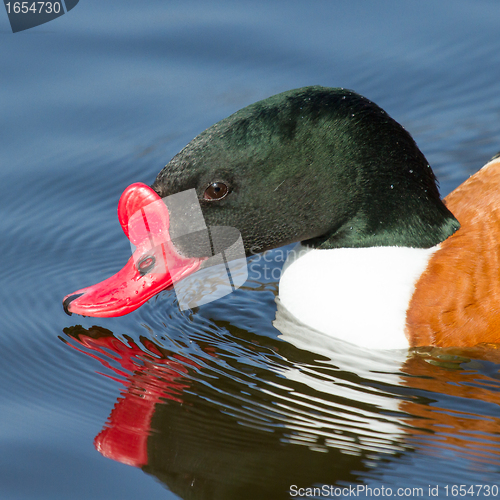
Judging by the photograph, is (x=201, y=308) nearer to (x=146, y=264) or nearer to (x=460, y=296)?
(x=146, y=264)

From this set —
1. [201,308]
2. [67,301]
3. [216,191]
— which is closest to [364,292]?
[216,191]

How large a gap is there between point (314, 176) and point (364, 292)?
22.8 inches

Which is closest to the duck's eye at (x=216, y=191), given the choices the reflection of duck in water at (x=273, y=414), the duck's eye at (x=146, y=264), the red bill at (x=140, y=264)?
the red bill at (x=140, y=264)

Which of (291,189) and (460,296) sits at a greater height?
(291,189)

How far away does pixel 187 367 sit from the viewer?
396 cm

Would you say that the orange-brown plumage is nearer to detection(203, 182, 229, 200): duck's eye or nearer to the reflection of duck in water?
the reflection of duck in water

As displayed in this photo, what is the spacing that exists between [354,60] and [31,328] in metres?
3.37

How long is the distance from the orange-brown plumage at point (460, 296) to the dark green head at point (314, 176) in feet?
0.46

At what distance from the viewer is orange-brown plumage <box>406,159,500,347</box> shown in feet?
12.5

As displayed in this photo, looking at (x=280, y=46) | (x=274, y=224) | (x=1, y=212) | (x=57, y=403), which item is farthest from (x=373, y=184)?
(x=280, y=46)

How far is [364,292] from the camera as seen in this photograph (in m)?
3.91

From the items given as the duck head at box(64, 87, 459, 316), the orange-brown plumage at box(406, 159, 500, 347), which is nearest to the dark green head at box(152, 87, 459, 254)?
the duck head at box(64, 87, 459, 316)

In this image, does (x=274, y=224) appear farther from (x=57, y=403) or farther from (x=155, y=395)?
(x=57, y=403)

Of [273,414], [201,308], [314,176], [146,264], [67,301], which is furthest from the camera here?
[201,308]
